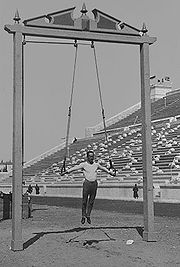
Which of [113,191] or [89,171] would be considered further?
[113,191]

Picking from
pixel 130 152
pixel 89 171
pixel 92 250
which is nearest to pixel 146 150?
pixel 89 171

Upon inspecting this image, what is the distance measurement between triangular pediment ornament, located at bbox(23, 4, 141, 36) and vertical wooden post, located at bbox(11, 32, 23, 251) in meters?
0.54

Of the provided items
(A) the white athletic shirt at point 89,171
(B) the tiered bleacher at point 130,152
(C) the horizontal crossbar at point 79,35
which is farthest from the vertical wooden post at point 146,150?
(B) the tiered bleacher at point 130,152

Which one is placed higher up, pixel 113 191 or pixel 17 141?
pixel 17 141

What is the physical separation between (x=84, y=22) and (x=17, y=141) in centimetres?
263

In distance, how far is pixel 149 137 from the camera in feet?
32.5

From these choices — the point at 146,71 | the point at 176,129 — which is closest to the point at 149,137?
the point at 146,71

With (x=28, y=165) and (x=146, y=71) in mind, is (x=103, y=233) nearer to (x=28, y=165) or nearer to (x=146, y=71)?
(x=146, y=71)

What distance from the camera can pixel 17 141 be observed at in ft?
29.5

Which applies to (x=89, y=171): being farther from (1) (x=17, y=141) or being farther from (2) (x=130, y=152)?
(2) (x=130, y=152)

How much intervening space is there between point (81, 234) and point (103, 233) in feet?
1.63

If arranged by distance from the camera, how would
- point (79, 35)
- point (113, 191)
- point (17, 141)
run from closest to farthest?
point (17, 141)
point (79, 35)
point (113, 191)

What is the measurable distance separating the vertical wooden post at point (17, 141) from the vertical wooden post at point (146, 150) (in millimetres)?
2477

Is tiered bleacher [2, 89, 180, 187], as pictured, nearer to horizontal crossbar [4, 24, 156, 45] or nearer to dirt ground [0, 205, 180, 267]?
dirt ground [0, 205, 180, 267]
